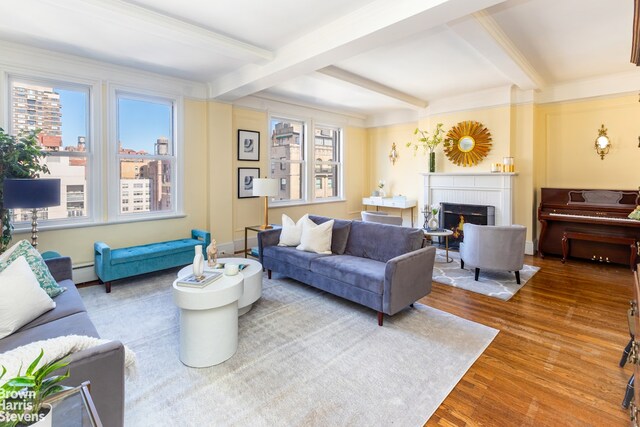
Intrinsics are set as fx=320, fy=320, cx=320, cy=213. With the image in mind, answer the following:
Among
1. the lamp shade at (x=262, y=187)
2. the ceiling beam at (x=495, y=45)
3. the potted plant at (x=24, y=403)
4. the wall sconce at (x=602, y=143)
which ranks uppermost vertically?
the ceiling beam at (x=495, y=45)

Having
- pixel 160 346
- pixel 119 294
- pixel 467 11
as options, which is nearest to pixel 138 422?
pixel 160 346

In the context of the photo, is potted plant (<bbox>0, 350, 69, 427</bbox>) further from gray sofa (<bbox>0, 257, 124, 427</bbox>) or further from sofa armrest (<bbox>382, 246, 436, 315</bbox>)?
sofa armrest (<bbox>382, 246, 436, 315</bbox>)

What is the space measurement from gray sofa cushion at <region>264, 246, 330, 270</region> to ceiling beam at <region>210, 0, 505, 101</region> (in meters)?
2.13

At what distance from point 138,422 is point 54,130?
3681 millimetres

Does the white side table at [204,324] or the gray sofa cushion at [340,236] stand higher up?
the gray sofa cushion at [340,236]

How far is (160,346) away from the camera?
8.30ft

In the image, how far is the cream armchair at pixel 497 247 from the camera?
12.6 feet

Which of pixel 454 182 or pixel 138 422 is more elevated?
pixel 454 182

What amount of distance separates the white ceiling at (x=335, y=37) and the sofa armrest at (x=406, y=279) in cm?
201

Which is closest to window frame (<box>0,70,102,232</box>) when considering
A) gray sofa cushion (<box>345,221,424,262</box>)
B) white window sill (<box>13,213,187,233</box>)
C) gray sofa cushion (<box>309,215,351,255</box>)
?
white window sill (<box>13,213,187,233</box>)

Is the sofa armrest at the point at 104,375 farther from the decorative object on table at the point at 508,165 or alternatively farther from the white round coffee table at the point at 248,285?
the decorative object on table at the point at 508,165

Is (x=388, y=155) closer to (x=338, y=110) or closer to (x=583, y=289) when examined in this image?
(x=338, y=110)

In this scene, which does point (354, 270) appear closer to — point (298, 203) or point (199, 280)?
point (199, 280)

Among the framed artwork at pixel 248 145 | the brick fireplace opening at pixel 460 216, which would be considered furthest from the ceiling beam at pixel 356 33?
the brick fireplace opening at pixel 460 216
